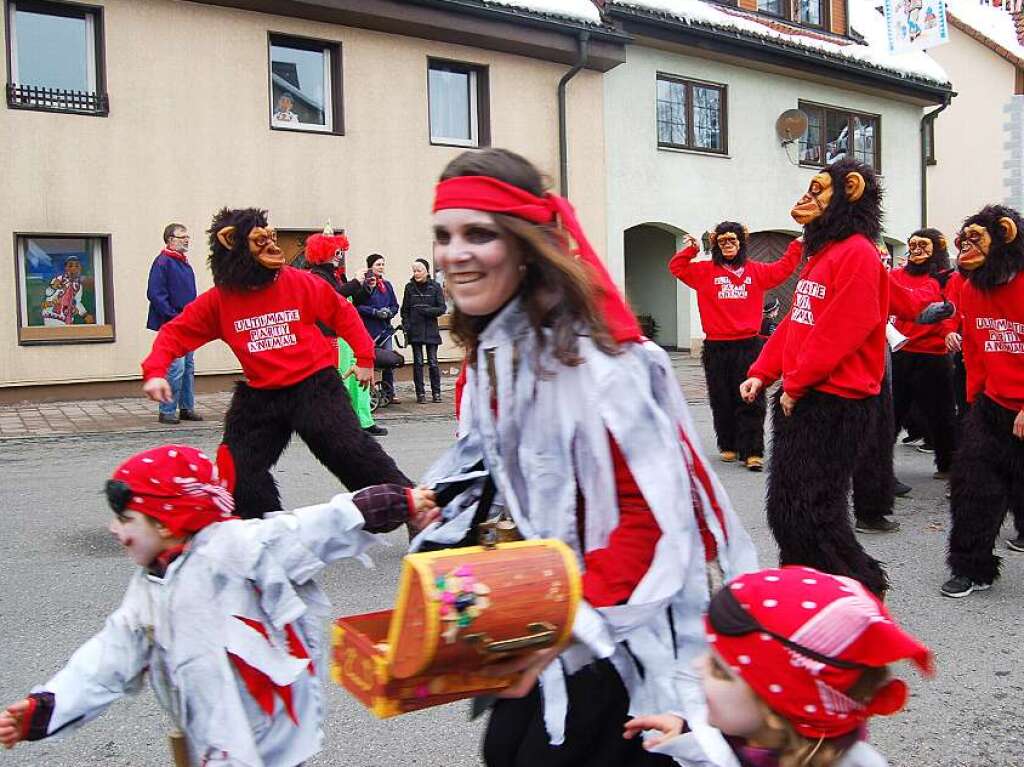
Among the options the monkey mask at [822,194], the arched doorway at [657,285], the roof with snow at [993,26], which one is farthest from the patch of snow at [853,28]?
the monkey mask at [822,194]

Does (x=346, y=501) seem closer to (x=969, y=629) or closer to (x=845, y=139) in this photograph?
(x=969, y=629)

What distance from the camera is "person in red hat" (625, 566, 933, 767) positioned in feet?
5.61

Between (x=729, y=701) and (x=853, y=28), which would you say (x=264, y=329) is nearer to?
(x=729, y=701)

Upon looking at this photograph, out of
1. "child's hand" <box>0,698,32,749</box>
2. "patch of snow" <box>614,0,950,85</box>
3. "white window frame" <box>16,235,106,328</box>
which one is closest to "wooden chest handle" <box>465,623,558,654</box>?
"child's hand" <box>0,698,32,749</box>

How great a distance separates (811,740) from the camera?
178cm

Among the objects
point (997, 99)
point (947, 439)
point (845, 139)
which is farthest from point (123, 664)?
point (997, 99)

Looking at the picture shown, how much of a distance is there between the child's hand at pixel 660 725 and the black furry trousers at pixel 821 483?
2.78 metres

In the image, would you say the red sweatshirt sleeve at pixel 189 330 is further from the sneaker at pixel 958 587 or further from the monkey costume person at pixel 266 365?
the sneaker at pixel 958 587

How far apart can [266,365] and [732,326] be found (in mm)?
4872

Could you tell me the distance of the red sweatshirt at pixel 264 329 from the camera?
561cm

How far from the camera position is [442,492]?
2.34m

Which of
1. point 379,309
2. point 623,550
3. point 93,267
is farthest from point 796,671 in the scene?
point 93,267

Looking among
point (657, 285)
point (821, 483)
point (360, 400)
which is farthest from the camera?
point (657, 285)

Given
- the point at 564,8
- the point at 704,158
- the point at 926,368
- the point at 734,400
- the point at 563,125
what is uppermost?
the point at 564,8
